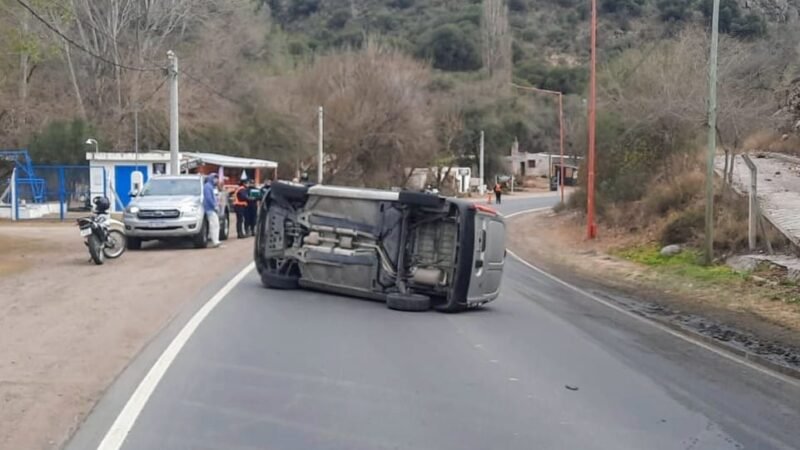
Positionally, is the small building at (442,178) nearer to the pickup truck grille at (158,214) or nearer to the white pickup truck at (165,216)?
the white pickup truck at (165,216)

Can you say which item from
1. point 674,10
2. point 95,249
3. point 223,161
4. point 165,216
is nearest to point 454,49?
point 674,10

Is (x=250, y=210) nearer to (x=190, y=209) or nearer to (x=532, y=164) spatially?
(x=190, y=209)

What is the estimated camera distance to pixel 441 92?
290 ft

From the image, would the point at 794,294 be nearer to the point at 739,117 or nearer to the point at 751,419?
the point at 751,419

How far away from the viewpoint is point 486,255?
14.4 m

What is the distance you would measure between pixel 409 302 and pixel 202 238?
42.2ft

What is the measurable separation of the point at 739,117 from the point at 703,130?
2994 mm

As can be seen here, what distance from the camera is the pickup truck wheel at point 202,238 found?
25922 mm

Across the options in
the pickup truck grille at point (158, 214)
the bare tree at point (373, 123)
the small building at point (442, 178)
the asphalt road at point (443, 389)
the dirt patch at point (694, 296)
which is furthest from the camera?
the small building at point (442, 178)

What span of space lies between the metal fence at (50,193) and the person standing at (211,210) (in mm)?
16330

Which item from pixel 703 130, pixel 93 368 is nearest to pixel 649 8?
pixel 703 130

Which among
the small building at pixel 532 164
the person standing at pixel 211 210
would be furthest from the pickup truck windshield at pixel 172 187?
the small building at pixel 532 164

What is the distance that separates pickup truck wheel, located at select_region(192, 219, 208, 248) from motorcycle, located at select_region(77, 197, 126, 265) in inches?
118

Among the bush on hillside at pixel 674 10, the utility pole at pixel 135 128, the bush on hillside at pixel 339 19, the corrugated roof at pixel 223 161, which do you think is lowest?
the corrugated roof at pixel 223 161
